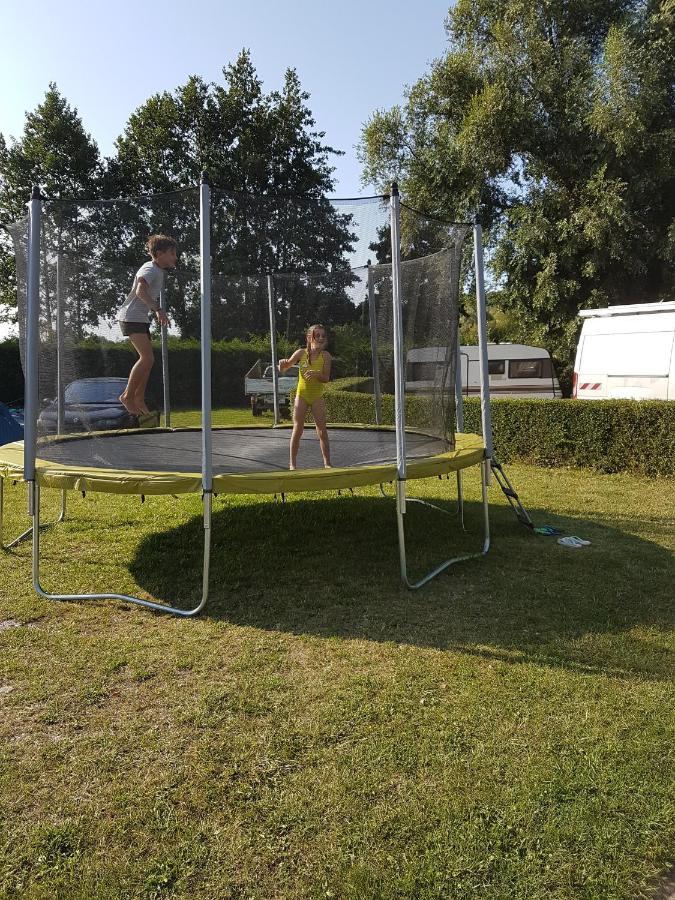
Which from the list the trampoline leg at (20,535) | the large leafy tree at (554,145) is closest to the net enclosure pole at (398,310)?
the trampoline leg at (20,535)

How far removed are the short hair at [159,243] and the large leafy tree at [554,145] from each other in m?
9.82

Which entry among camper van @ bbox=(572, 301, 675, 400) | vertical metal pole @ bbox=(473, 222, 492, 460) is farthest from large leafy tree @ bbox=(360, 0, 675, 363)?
vertical metal pole @ bbox=(473, 222, 492, 460)

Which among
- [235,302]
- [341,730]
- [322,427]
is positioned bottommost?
[341,730]

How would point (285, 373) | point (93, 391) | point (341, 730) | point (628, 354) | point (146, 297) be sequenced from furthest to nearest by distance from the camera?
point (628, 354) < point (285, 373) < point (93, 391) < point (146, 297) < point (341, 730)

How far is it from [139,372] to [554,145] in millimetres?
13131

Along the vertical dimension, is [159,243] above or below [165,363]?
above

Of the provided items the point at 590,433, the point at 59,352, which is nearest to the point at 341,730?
the point at 59,352

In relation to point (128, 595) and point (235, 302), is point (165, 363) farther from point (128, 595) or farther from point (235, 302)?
point (128, 595)

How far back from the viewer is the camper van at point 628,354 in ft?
27.7

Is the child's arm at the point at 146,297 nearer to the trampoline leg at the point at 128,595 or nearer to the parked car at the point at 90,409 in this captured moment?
the parked car at the point at 90,409

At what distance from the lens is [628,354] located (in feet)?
29.3

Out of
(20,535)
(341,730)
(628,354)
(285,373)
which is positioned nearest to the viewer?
(341,730)

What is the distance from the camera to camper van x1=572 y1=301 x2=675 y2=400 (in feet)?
27.7

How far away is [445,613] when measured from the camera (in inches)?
124
